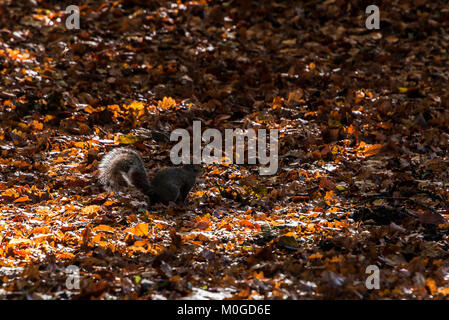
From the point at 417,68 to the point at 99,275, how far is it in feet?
19.6

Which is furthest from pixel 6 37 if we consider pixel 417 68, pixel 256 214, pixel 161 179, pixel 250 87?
pixel 417 68

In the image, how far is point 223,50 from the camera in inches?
330

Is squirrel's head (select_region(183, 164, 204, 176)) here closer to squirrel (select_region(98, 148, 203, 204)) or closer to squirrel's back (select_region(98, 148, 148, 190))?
squirrel (select_region(98, 148, 203, 204))

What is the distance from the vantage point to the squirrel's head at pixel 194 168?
17.7 ft

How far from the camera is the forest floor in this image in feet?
12.8

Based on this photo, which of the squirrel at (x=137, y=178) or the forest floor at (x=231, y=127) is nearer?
the forest floor at (x=231, y=127)

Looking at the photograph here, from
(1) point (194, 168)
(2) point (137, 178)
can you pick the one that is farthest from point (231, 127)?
(2) point (137, 178)

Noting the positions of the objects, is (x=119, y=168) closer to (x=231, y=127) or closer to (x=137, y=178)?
(x=137, y=178)

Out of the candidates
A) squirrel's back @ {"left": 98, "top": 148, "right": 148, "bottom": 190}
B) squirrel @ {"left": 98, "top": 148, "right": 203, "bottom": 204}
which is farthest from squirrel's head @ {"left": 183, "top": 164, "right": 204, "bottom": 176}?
squirrel's back @ {"left": 98, "top": 148, "right": 148, "bottom": 190}

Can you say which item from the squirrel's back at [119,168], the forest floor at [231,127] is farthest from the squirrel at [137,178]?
the forest floor at [231,127]

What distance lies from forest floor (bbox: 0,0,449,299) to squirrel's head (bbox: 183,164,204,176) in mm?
206

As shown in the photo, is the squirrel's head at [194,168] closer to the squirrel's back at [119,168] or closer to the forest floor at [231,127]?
the forest floor at [231,127]

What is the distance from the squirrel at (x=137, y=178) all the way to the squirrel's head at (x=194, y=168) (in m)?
0.17
